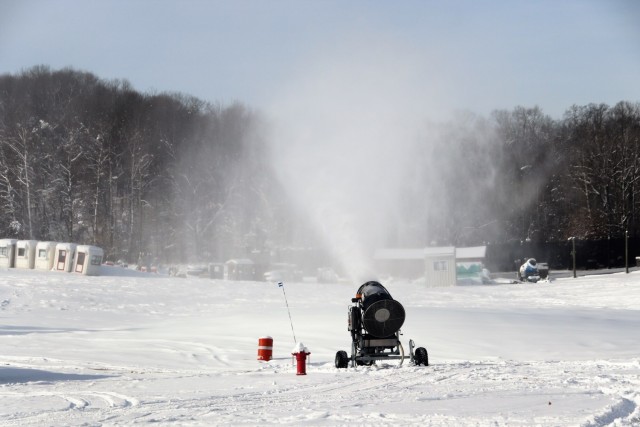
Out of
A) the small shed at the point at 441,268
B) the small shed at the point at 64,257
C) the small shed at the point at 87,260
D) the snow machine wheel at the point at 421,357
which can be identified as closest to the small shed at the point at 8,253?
the small shed at the point at 64,257

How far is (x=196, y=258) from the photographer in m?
76.4

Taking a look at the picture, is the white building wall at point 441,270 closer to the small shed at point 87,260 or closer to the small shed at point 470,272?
the small shed at point 470,272

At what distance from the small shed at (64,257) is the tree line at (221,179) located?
17396 mm

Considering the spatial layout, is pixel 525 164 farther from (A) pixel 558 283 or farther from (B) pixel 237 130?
Answer: (A) pixel 558 283

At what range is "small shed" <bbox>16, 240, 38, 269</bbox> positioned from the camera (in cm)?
4922

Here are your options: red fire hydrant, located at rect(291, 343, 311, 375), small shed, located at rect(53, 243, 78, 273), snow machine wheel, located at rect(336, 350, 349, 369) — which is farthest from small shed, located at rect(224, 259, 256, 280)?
red fire hydrant, located at rect(291, 343, 311, 375)

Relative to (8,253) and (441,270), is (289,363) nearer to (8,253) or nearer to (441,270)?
(8,253)

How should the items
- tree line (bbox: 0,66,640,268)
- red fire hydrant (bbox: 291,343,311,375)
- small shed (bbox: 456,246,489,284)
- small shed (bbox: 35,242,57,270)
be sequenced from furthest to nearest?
tree line (bbox: 0,66,640,268), small shed (bbox: 456,246,489,284), small shed (bbox: 35,242,57,270), red fire hydrant (bbox: 291,343,311,375)

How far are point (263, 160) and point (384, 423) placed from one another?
243 feet

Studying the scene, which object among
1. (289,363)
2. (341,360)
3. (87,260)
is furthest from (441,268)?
(341,360)

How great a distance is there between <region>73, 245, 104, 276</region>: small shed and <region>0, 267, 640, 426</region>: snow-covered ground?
6.23m

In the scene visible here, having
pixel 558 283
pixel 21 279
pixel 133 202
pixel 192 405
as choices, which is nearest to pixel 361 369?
→ pixel 192 405

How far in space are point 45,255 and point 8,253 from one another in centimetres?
256

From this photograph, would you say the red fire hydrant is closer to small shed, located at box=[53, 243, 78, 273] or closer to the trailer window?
small shed, located at box=[53, 243, 78, 273]
